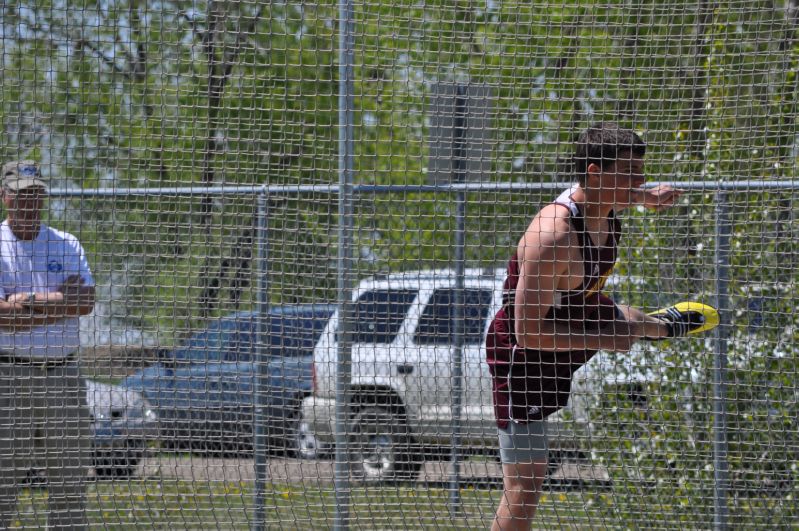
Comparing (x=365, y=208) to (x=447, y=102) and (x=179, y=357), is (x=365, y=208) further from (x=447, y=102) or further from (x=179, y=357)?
(x=179, y=357)

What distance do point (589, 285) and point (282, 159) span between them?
2232 mm

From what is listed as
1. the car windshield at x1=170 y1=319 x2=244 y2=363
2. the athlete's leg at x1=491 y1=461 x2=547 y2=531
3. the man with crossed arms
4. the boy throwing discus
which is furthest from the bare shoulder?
the man with crossed arms

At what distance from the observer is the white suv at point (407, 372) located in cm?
439

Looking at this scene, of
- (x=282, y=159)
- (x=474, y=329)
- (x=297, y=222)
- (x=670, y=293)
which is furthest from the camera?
(x=282, y=159)

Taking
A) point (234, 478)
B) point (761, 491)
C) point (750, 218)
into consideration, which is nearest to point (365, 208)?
point (234, 478)

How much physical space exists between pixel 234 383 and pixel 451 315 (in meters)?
1.15

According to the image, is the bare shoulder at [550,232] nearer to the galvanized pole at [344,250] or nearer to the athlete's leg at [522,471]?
the athlete's leg at [522,471]

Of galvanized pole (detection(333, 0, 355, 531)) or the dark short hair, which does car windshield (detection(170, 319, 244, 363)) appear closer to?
galvanized pole (detection(333, 0, 355, 531))

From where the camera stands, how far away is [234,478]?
15.0 feet

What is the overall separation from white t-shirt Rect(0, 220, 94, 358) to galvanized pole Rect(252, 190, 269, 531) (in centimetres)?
Answer: 81

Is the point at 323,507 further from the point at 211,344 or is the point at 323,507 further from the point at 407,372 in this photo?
the point at 211,344

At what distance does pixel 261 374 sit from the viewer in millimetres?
4480

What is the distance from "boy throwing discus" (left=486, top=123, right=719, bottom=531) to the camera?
3.26 metres

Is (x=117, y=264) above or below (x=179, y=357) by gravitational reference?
above
